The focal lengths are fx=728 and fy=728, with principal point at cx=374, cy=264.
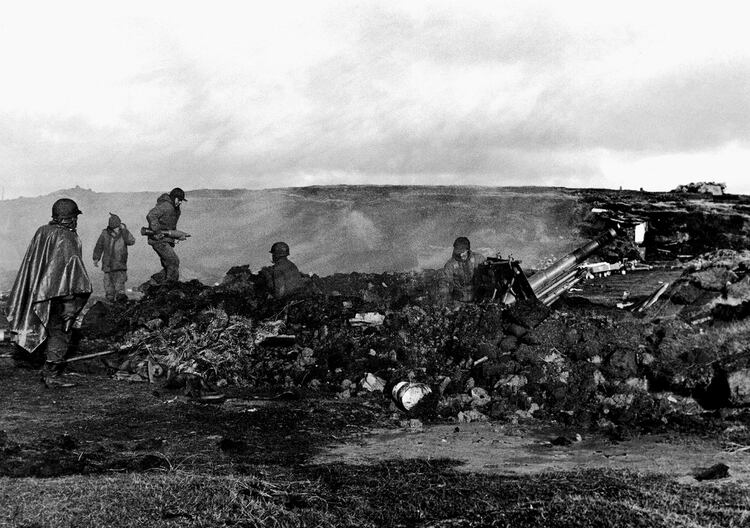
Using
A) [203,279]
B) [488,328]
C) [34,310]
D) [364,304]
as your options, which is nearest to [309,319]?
[364,304]

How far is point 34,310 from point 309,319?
3642 millimetres

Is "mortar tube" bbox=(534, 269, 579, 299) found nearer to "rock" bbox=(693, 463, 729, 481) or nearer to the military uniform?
"rock" bbox=(693, 463, 729, 481)

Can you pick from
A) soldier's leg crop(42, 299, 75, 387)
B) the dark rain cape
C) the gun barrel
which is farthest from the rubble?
the dark rain cape

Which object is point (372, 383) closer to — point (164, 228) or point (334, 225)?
point (164, 228)

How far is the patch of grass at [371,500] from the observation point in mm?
4391

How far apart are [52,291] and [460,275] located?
5571 millimetres

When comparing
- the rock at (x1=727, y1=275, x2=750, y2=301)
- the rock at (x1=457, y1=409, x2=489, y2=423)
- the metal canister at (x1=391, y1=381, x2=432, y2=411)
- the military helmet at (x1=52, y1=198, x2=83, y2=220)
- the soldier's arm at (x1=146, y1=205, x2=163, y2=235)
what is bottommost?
the rock at (x1=457, y1=409, x2=489, y2=423)

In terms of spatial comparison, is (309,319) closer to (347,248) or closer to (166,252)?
(166,252)

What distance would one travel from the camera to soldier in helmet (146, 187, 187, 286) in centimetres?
1437

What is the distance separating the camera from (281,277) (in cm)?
1158

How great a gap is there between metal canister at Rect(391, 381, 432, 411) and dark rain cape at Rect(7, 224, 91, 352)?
3961 millimetres

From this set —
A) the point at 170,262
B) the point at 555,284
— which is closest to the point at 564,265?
the point at 555,284

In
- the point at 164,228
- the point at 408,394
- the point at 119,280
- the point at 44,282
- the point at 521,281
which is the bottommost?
the point at 408,394

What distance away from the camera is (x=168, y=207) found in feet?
47.6
